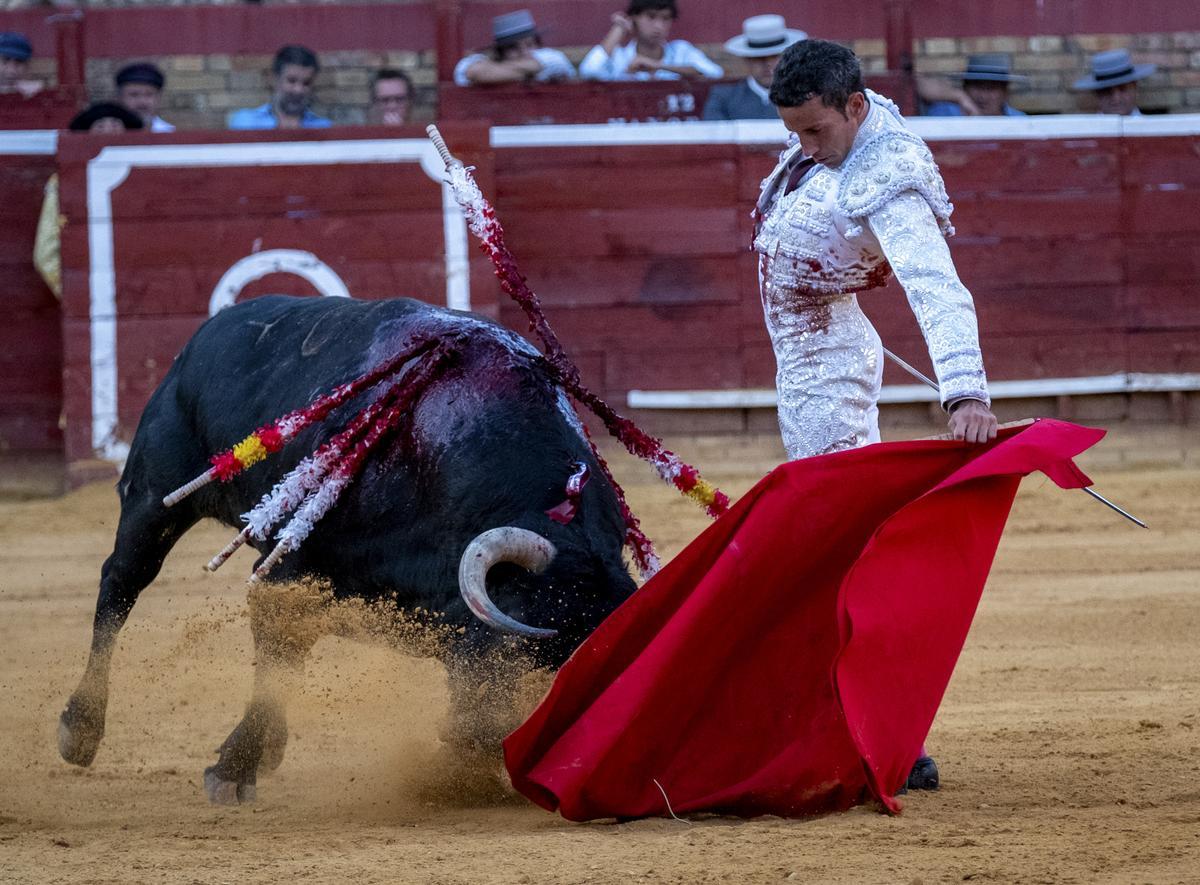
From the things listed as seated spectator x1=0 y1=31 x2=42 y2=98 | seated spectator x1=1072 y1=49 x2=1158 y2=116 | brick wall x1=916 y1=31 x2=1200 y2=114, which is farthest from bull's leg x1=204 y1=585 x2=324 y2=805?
A: brick wall x1=916 y1=31 x2=1200 y2=114

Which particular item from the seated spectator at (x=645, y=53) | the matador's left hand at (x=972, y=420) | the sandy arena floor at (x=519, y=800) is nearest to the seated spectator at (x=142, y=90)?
the seated spectator at (x=645, y=53)

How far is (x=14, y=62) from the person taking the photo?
7.72 meters

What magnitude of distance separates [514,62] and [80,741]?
4379mm

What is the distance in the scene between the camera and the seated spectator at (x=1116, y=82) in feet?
25.2

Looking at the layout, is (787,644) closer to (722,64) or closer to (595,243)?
(595,243)

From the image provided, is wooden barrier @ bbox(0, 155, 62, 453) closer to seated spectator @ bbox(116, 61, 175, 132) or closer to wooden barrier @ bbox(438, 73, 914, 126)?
seated spectator @ bbox(116, 61, 175, 132)

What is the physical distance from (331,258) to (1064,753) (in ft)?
14.8

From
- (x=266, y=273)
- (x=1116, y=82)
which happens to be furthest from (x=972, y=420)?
(x=1116, y=82)

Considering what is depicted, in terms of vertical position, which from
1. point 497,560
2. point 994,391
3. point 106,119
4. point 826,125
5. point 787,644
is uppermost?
point 826,125

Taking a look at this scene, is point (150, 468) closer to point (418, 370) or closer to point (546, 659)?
point (418, 370)

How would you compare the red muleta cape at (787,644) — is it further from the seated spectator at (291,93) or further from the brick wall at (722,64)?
the brick wall at (722,64)

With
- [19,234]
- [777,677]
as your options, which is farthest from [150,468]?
[19,234]

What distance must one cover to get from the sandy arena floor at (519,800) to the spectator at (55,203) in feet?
4.52

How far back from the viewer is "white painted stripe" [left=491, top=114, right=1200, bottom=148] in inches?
287
